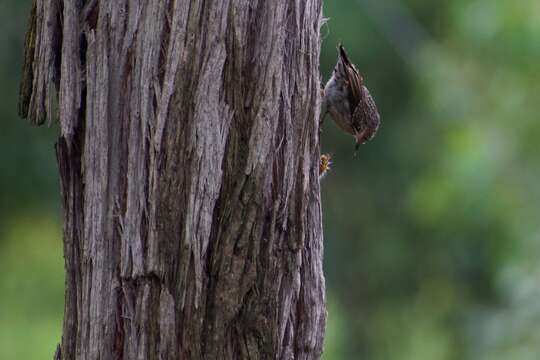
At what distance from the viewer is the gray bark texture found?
3463mm

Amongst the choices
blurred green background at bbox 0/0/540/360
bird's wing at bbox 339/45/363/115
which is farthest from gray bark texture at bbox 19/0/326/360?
blurred green background at bbox 0/0/540/360

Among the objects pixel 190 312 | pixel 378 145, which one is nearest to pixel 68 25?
pixel 190 312

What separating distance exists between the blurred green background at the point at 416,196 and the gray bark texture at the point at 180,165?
763 centimetres

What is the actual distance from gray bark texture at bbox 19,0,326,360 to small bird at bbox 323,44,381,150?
5.53 feet

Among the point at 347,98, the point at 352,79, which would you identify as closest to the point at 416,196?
the point at 347,98

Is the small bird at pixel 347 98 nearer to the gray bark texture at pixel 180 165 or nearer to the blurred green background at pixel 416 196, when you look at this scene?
the gray bark texture at pixel 180 165

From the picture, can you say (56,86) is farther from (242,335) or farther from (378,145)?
(378,145)

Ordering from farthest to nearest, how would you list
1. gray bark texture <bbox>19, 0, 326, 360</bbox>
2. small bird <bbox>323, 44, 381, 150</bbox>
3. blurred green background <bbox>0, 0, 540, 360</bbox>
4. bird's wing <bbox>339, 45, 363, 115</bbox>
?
blurred green background <bbox>0, 0, 540, 360</bbox>, small bird <bbox>323, 44, 381, 150</bbox>, bird's wing <bbox>339, 45, 363, 115</bbox>, gray bark texture <bbox>19, 0, 326, 360</bbox>

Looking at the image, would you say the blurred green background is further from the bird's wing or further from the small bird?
the bird's wing

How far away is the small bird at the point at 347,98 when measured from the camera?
5.35 meters

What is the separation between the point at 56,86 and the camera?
363 centimetres

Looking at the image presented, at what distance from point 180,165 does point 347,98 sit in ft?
7.26

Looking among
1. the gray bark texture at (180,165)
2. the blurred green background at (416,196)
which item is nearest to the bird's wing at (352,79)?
the gray bark texture at (180,165)

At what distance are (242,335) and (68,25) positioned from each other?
1113 millimetres
